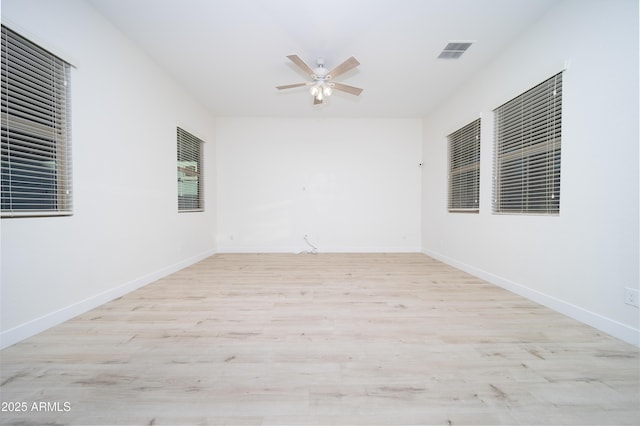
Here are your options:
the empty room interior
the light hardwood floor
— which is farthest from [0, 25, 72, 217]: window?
the light hardwood floor

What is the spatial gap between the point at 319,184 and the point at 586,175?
4.23 metres

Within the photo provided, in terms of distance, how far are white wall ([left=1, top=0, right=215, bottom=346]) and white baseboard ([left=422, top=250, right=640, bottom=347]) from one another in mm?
4390

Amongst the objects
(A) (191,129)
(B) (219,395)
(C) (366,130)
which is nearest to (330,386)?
(B) (219,395)

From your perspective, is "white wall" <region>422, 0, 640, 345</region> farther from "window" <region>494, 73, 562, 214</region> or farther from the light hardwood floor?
the light hardwood floor

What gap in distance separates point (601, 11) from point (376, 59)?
2.05m

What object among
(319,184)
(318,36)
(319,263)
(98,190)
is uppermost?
(318,36)

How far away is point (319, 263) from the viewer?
14.8ft

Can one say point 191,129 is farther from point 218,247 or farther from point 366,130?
point 366,130

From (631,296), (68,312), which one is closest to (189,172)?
(68,312)

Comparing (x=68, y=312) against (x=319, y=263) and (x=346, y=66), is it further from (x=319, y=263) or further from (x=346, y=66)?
(x=346, y=66)

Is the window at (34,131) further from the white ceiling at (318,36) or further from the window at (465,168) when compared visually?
Answer: the window at (465,168)

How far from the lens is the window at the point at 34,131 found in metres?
1.79

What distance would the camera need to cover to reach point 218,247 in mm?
5613

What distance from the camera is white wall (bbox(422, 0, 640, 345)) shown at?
6.01 feet
